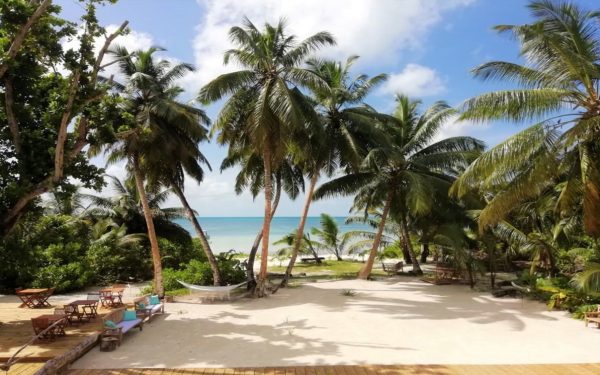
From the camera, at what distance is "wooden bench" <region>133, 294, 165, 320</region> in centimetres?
1026

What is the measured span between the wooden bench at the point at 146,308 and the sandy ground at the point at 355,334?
27cm

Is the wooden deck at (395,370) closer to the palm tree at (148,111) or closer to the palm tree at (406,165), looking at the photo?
the palm tree at (148,111)

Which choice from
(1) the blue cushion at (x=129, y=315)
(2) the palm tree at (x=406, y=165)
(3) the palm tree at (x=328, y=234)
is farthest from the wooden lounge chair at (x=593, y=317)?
(3) the palm tree at (x=328, y=234)

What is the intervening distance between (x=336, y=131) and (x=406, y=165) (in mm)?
3873

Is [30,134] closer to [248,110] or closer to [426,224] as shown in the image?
[248,110]

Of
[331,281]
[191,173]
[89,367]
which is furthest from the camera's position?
[331,281]

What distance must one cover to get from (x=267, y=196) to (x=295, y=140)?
2433 mm

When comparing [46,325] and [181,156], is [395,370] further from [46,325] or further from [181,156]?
[181,156]

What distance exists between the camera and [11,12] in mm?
8008

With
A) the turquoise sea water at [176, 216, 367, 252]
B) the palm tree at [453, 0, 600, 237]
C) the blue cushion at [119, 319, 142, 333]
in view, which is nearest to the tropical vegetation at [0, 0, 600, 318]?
the palm tree at [453, 0, 600, 237]

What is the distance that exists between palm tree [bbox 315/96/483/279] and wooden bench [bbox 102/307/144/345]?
388 inches

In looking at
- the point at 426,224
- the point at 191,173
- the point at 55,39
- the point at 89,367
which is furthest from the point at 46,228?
the point at 426,224

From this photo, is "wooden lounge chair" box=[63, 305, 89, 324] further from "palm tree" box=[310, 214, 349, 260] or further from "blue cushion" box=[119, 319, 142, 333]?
"palm tree" box=[310, 214, 349, 260]

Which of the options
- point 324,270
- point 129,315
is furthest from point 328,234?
point 129,315
